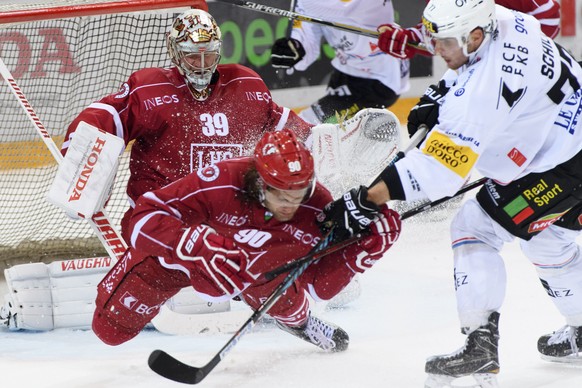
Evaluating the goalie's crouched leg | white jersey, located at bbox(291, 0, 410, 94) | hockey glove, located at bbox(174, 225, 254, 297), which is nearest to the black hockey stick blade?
hockey glove, located at bbox(174, 225, 254, 297)

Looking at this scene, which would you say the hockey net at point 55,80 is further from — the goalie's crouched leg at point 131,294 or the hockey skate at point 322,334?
the hockey skate at point 322,334

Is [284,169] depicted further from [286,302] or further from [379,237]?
[286,302]

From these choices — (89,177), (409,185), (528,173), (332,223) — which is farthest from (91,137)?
(528,173)

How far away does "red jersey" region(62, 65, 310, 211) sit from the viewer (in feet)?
11.9

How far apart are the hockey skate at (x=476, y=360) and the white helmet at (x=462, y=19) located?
0.79m

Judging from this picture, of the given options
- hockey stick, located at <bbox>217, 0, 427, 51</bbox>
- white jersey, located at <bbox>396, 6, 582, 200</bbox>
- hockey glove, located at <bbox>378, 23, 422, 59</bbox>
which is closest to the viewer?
white jersey, located at <bbox>396, 6, 582, 200</bbox>

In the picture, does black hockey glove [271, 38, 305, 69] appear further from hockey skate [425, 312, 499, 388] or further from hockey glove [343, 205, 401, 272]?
hockey skate [425, 312, 499, 388]

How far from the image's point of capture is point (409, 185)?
278 centimetres

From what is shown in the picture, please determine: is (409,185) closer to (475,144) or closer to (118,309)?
(475,144)

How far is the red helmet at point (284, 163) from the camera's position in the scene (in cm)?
279

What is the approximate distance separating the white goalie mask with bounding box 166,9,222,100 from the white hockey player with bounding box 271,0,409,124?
179 centimetres

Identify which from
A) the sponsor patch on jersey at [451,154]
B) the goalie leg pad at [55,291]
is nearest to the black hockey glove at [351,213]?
the sponsor patch on jersey at [451,154]

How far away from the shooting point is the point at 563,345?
10.7 ft

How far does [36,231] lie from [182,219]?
1620 mm
